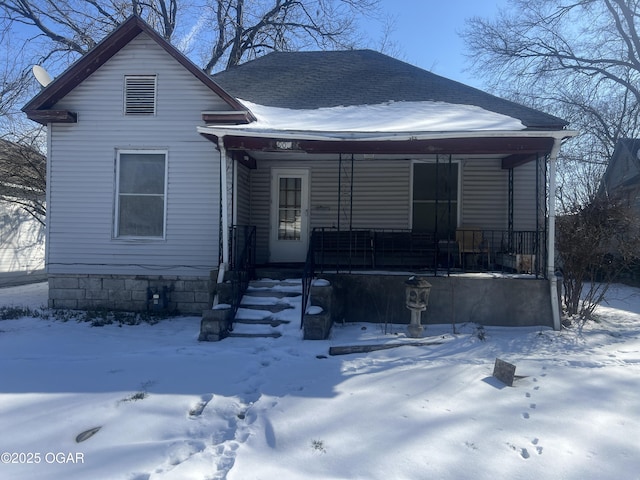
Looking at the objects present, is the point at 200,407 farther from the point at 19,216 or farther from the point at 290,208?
the point at 19,216

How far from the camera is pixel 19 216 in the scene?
53.3 feet

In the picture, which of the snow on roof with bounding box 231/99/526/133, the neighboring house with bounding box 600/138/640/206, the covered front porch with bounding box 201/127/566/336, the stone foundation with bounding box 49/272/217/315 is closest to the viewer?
the snow on roof with bounding box 231/99/526/133

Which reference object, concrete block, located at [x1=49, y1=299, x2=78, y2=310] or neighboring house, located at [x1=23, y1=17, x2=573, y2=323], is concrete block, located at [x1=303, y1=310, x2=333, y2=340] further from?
concrete block, located at [x1=49, y1=299, x2=78, y2=310]

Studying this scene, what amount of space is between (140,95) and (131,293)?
12.5 feet

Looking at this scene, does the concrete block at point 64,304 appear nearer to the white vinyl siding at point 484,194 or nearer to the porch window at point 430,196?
the porch window at point 430,196

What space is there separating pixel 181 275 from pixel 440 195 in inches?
221

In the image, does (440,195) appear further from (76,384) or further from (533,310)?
(76,384)

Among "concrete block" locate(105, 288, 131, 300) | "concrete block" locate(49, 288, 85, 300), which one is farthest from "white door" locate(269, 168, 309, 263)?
"concrete block" locate(49, 288, 85, 300)

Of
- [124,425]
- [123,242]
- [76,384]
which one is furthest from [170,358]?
[123,242]

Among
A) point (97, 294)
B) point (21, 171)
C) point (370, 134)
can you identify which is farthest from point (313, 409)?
point (21, 171)

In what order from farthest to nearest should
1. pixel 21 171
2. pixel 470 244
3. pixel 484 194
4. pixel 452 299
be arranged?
pixel 21 171, pixel 484 194, pixel 470 244, pixel 452 299

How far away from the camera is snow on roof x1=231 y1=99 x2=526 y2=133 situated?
748 centimetres

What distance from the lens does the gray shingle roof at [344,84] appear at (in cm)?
970

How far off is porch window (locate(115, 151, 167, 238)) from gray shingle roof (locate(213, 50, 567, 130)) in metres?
2.64
